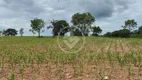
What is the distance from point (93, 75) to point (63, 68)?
126 cm

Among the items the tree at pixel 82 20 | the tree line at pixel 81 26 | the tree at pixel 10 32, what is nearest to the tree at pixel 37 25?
the tree line at pixel 81 26

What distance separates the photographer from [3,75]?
5.66 m

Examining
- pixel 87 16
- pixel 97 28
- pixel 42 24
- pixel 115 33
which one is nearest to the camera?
pixel 42 24

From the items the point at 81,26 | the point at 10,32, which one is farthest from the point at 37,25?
the point at 10,32

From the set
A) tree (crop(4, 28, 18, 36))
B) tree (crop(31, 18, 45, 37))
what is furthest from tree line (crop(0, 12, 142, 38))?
tree (crop(4, 28, 18, 36))

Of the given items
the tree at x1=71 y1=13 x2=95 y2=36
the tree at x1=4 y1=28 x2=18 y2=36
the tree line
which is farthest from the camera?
the tree at x1=4 y1=28 x2=18 y2=36

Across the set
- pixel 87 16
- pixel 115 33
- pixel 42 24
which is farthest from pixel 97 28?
pixel 42 24

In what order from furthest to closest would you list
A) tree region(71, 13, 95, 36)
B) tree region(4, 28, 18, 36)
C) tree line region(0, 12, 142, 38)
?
tree region(4, 28, 18, 36) < tree region(71, 13, 95, 36) < tree line region(0, 12, 142, 38)

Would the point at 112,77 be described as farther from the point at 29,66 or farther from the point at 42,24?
the point at 42,24

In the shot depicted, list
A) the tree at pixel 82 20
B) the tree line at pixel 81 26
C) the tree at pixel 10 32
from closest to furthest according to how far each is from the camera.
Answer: the tree line at pixel 81 26, the tree at pixel 82 20, the tree at pixel 10 32

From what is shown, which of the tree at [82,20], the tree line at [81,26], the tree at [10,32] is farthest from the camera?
the tree at [10,32]

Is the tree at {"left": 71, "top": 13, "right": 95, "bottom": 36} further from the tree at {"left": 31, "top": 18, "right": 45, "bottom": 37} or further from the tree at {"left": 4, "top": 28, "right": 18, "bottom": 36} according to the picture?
the tree at {"left": 4, "top": 28, "right": 18, "bottom": 36}

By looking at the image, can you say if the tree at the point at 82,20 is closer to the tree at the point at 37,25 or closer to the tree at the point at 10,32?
the tree at the point at 37,25

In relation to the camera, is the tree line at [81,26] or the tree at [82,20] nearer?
the tree line at [81,26]
